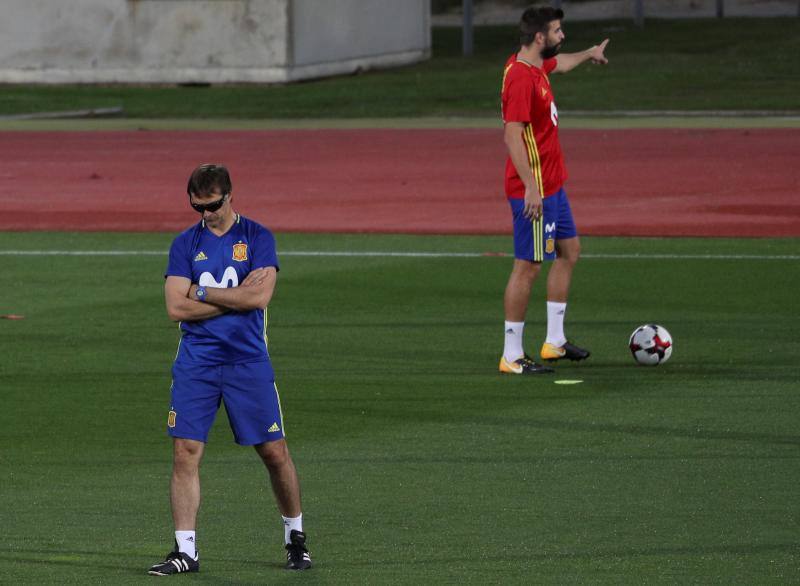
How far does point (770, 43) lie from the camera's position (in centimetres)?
4697

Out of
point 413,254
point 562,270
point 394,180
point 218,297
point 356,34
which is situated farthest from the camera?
point 356,34

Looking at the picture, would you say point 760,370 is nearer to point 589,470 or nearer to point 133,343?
point 589,470

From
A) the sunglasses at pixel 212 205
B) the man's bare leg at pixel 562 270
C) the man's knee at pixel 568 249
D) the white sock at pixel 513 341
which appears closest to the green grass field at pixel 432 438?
the white sock at pixel 513 341

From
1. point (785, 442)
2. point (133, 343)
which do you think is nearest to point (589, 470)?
point (785, 442)

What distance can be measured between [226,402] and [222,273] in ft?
1.78

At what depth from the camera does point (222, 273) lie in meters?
7.68

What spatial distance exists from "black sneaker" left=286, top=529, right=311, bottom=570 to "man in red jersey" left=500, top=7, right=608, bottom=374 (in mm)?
4843

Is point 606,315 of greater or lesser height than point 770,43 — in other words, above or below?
below

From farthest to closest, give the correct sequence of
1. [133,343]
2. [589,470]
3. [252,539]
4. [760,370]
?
[133,343] → [760,370] → [589,470] → [252,539]

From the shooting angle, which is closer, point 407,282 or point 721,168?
point 407,282

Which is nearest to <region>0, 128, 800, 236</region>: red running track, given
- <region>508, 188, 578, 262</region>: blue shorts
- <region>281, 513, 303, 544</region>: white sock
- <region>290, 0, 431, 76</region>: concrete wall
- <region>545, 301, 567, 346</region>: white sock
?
<region>545, 301, 567, 346</region>: white sock

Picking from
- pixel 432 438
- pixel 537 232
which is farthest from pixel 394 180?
pixel 432 438

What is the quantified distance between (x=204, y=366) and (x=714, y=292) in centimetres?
918

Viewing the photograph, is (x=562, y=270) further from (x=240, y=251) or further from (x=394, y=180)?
(x=394, y=180)
